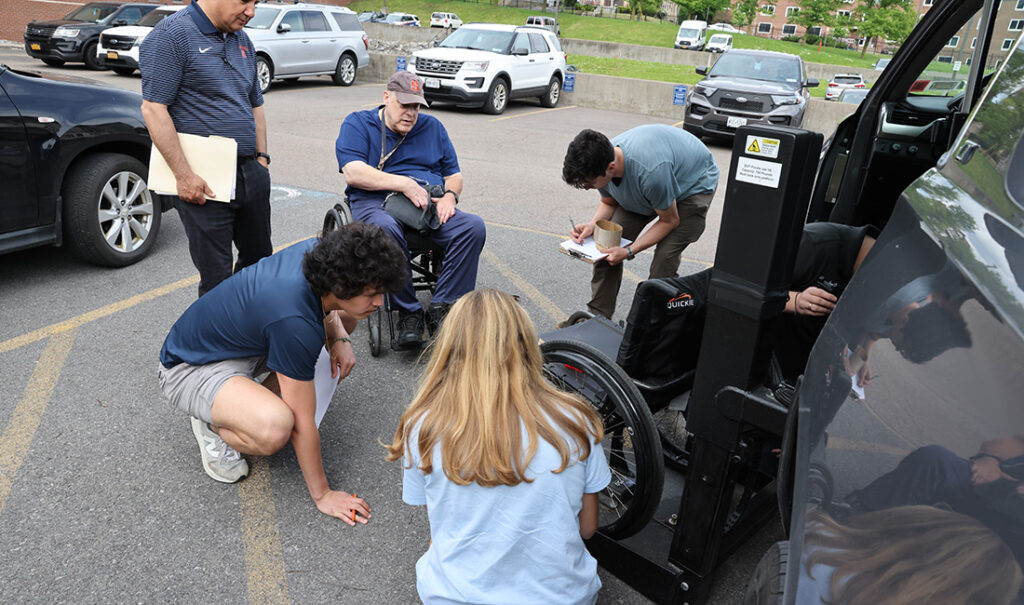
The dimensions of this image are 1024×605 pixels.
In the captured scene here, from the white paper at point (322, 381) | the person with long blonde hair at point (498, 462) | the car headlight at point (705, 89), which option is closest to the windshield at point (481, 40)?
the car headlight at point (705, 89)

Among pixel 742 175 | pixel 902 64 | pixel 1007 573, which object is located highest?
pixel 902 64

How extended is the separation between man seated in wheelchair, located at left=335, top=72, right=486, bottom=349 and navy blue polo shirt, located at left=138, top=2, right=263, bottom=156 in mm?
654

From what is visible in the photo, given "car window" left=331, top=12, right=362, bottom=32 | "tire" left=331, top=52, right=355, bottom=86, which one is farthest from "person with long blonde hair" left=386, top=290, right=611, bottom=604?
"car window" left=331, top=12, right=362, bottom=32

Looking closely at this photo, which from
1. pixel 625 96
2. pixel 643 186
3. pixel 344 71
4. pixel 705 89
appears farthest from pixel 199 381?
pixel 344 71

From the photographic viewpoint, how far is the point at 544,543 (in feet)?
5.99

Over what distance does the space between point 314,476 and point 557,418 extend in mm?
1314

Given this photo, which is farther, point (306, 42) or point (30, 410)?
point (306, 42)

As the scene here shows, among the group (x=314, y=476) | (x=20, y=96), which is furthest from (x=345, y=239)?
(x=20, y=96)

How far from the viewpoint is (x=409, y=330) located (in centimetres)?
407

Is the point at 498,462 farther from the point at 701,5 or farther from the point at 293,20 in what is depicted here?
the point at 701,5

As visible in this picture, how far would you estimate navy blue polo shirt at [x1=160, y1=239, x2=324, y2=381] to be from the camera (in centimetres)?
254

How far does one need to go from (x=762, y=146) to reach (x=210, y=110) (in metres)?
2.87

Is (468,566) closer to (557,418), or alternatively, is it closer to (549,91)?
(557,418)

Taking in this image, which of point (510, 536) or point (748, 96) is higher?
point (748, 96)
